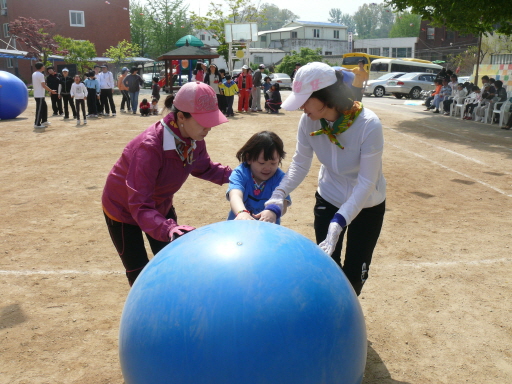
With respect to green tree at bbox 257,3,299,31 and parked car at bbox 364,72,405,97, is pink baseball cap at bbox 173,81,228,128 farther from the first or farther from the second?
green tree at bbox 257,3,299,31

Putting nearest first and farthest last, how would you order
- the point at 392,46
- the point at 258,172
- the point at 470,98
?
1. the point at 258,172
2. the point at 470,98
3. the point at 392,46

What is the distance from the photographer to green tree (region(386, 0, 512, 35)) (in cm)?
1706

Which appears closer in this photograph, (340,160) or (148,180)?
(148,180)

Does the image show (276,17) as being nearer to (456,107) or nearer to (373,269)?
(456,107)

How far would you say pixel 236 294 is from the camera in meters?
2.34

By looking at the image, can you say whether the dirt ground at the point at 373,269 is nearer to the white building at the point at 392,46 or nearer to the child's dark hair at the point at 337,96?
the child's dark hair at the point at 337,96

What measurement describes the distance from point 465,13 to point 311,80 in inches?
701

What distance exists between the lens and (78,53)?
1656 inches

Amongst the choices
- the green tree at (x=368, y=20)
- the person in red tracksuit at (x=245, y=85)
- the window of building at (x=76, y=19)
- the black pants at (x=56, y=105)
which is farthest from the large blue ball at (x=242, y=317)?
the green tree at (x=368, y=20)

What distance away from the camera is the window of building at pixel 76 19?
5353 centimetres

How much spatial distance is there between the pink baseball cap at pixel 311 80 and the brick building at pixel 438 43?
211 feet

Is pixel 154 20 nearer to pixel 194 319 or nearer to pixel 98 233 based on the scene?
pixel 98 233

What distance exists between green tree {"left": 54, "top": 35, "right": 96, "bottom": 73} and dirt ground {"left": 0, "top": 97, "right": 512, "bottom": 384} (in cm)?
3152

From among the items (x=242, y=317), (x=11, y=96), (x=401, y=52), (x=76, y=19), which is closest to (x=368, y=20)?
(x=401, y=52)
